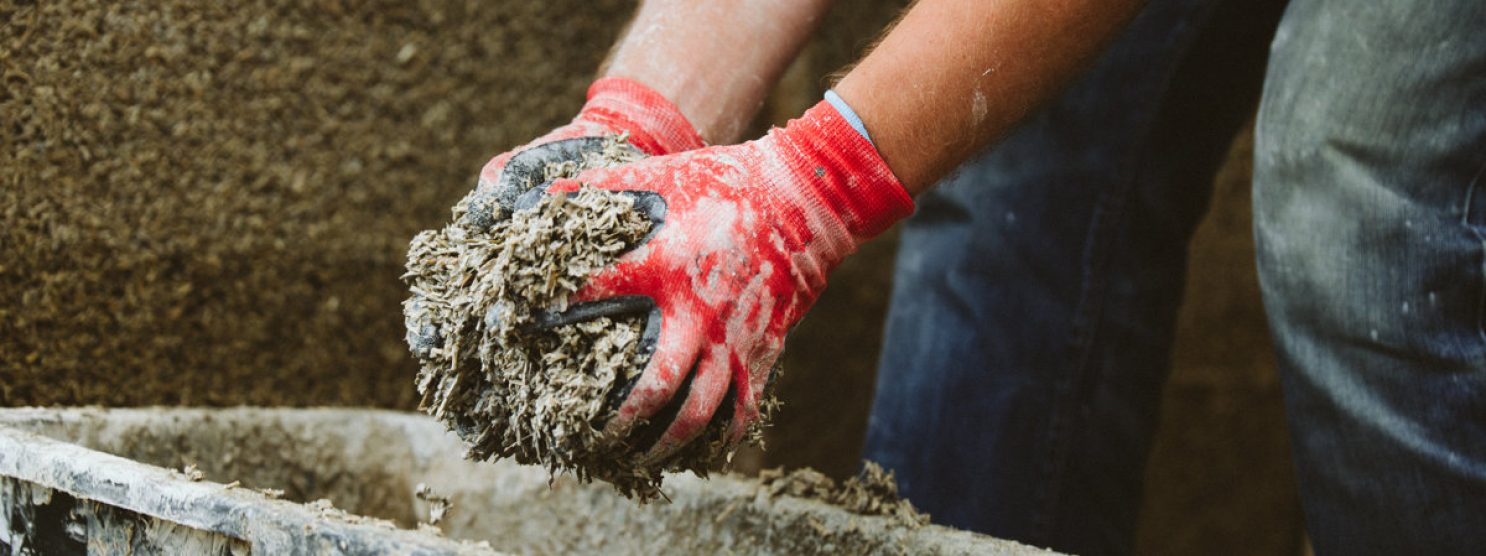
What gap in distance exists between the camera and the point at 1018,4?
693 millimetres

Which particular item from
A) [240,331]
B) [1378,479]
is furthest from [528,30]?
[1378,479]

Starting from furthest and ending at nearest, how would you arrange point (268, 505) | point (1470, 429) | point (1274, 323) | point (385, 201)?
point (385, 201) < point (1274, 323) < point (1470, 429) < point (268, 505)

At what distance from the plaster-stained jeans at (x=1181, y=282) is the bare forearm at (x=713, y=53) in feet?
0.64

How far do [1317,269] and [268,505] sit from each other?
0.71 metres

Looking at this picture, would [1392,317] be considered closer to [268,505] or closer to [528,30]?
[268,505]

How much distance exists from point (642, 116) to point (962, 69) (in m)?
0.26

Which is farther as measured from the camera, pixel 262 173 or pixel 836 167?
pixel 262 173

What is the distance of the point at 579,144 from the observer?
77cm

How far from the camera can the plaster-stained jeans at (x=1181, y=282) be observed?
73cm

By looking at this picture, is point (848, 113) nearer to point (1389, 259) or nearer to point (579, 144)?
point (579, 144)

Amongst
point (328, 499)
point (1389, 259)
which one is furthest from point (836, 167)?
point (328, 499)

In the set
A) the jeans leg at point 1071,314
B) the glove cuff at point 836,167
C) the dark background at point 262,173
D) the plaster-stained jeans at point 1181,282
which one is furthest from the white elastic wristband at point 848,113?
the jeans leg at point 1071,314

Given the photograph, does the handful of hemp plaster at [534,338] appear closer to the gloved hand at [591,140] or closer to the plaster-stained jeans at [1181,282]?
the gloved hand at [591,140]

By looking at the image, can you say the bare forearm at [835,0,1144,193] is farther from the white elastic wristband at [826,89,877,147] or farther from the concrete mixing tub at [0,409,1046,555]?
the concrete mixing tub at [0,409,1046,555]
